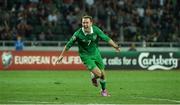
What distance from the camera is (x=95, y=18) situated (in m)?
38.3

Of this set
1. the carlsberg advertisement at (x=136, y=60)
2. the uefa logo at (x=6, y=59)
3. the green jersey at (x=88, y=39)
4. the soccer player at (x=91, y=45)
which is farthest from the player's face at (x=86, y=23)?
the carlsberg advertisement at (x=136, y=60)

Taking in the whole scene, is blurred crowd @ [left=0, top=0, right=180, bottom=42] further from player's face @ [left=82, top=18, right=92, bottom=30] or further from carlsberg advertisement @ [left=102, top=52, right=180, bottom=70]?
player's face @ [left=82, top=18, right=92, bottom=30]

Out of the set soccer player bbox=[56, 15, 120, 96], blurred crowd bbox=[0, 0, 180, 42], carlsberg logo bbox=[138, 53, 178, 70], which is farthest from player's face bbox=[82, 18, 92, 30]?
blurred crowd bbox=[0, 0, 180, 42]

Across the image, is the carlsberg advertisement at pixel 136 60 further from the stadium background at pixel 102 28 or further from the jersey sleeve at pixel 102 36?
the jersey sleeve at pixel 102 36

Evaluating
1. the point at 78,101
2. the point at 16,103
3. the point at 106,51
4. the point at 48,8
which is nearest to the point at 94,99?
the point at 78,101

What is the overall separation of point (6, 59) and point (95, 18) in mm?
6597

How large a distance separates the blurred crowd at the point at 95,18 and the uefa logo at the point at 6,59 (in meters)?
2.14

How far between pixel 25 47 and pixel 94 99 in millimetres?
21338

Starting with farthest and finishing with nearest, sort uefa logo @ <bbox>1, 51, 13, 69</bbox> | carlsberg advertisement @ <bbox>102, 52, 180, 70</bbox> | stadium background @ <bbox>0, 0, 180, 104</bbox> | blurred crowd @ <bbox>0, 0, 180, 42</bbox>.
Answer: blurred crowd @ <bbox>0, 0, 180, 42</bbox>
carlsberg advertisement @ <bbox>102, 52, 180, 70</bbox>
stadium background @ <bbox>0, 0, 180, 104</bbox>
uefa logo @ <bbox>1, 51, 13, 69</bbox>

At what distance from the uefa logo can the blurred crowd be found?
2.14m

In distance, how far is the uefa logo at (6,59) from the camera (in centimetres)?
3478

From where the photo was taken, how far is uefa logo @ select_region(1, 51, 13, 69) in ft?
114

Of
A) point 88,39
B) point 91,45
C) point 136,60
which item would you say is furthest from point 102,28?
point 88,39

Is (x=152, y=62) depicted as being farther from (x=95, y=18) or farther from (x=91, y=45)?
(x=91, y=45)
